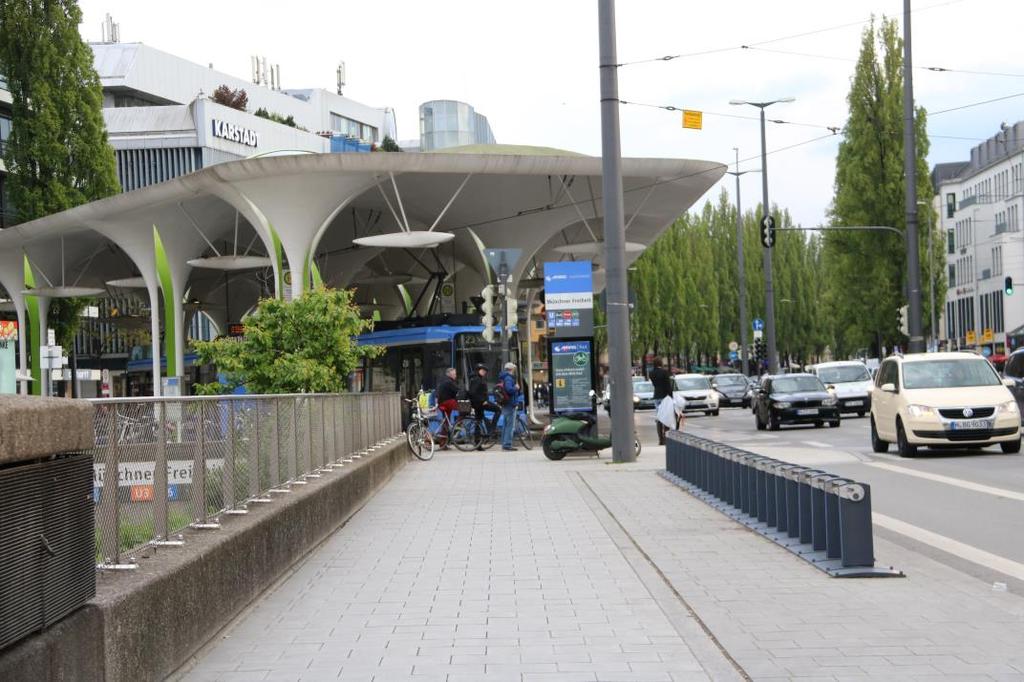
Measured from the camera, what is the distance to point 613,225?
23516 millimetres

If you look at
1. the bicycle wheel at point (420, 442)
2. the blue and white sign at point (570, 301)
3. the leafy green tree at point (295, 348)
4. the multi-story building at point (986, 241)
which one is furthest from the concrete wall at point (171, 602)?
the multi-story building at point (986, 241)

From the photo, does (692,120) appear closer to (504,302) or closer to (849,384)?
(504,302)

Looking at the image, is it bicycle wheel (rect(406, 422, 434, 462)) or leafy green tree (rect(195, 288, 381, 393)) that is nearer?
bicycle wheel (rect(406, 422, 434, 462))

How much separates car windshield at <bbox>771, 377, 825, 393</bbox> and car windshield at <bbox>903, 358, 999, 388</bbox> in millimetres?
12651

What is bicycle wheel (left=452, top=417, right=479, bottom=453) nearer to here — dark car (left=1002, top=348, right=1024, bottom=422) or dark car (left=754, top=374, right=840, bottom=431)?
dark car (left=754, top=374, right=840, bottom=431)

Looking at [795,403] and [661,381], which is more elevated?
[661,381]

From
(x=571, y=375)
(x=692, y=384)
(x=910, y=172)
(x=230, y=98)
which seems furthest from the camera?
(x=230, y=98)

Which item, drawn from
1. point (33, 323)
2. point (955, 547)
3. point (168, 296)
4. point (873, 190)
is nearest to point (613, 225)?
point (955, 547)

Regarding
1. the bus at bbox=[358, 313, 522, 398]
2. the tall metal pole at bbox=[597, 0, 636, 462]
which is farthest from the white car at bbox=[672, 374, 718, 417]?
the tall metal pole at bbox=[597, 0, 636, 462]

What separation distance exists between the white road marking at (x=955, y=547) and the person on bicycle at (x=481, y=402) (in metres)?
17.1

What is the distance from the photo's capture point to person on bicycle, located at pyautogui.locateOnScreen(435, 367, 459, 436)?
3105 cm

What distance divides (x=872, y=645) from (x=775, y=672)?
0.82m

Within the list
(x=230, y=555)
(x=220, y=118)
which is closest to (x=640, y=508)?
(x=230, y=555)

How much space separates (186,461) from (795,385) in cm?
2994
